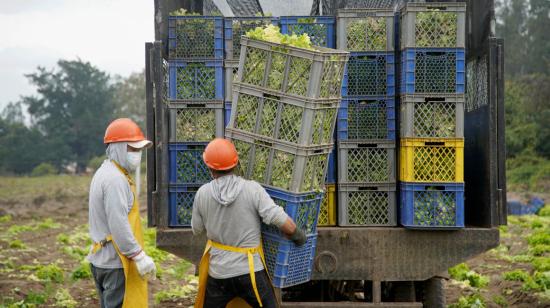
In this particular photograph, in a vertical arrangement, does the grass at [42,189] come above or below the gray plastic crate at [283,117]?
below

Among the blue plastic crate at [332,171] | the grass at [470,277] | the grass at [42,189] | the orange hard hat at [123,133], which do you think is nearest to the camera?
the orange hard hat at [123,133]

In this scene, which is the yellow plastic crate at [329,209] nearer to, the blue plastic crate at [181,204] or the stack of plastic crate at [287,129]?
the stack of plastic crate at [287,129]

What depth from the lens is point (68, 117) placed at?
65.3 metres

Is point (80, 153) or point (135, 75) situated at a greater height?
point (135, 75)

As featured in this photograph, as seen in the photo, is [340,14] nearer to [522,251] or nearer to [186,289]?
[186,289]

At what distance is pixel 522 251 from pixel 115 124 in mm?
12085

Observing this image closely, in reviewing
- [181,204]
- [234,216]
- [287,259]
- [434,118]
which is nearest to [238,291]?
[287,259]

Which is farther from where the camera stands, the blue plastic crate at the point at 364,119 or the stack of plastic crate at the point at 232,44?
the stack of plastic crate at the point at 232,44

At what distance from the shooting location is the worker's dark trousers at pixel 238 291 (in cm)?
549

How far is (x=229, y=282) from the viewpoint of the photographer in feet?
18.1

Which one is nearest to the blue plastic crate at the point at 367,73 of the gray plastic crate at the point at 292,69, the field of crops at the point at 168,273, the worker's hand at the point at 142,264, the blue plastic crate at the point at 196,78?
the gray plastic crate at the point at 292,69

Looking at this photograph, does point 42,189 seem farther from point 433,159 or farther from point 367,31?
point 433,159

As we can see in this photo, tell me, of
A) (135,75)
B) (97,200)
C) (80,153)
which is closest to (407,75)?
(97,200)

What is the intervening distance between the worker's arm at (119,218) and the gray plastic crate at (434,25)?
109 inches
